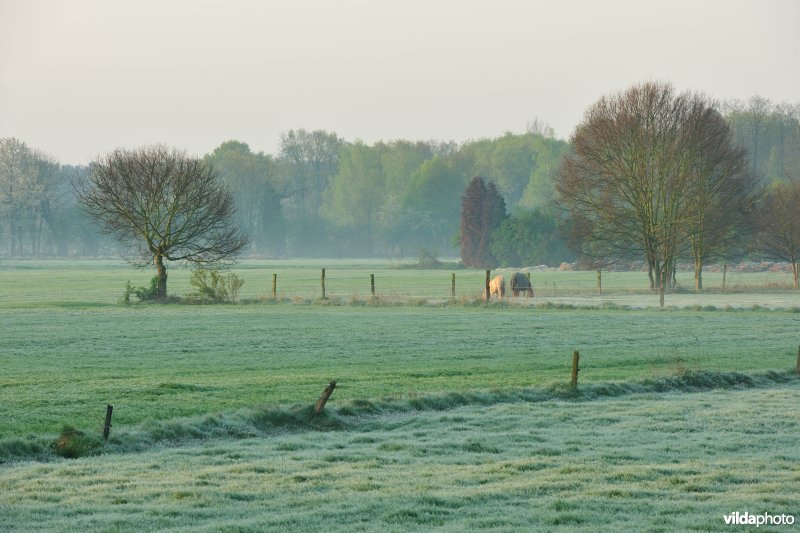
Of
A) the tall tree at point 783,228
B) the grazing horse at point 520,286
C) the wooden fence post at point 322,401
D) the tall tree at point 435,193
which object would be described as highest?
the tall tree at point 435,193

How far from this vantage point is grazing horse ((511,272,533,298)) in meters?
56.5

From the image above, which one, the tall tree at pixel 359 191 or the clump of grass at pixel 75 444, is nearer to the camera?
the clump of grass at pixel 75 444

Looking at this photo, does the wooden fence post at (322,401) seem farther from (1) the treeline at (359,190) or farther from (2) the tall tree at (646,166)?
(1) the treeline at (359,190)

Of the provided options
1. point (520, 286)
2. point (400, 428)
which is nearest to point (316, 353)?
point (400, 428)

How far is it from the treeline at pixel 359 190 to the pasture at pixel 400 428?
4309 inches

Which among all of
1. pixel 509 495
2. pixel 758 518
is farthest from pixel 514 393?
pixel 758 518

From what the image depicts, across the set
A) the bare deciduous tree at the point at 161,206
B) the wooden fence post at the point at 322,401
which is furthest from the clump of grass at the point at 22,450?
the bare deciduous tree at the point at 161,206

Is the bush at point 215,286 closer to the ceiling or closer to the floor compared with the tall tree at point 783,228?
closer to the floor

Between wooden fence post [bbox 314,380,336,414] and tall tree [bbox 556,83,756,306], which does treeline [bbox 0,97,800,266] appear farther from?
wooden fence post [bbox 314,380,336,414]

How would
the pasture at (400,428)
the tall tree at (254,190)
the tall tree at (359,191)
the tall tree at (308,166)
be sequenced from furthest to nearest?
the tall tree at (308,166) < the tall tree at (359,191) < the tall tree at (254,190) < the pasture at (400,428)

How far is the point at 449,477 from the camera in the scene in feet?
40.4

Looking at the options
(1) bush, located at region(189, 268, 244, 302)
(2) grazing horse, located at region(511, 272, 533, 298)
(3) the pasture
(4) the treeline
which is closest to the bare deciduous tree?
(1) bush, located at region(189, 268, 244, 302)

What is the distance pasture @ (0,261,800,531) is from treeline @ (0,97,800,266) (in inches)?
4309

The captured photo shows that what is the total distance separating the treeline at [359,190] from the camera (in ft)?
454
